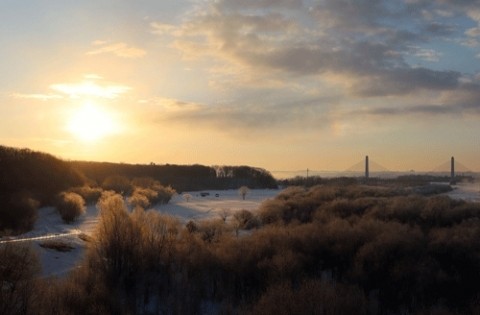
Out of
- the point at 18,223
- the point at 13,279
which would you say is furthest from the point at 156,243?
the point at 18,223

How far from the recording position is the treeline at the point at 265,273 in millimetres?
13086

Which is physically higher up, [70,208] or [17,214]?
[70,208]

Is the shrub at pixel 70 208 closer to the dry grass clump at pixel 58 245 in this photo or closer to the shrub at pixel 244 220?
the shrub at pixel 244 220

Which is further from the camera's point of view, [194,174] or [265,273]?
[194,174]

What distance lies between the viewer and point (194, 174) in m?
111

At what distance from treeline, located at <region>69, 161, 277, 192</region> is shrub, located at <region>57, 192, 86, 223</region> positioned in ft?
166

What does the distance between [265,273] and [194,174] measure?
313ft

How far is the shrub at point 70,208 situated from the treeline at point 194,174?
1989 inches

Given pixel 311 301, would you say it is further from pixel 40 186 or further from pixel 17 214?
pixel 40 186

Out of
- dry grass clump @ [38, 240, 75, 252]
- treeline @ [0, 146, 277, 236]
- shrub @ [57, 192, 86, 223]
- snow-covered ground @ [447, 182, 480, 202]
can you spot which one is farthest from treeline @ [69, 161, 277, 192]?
dry grass clump @ [38, 240, 75, 252]

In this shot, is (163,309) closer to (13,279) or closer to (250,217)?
(13,279)

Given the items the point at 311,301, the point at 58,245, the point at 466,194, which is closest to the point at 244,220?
the point at 58,245

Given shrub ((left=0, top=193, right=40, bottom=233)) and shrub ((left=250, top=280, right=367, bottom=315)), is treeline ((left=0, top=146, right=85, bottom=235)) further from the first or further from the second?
shrub ((left=250, top=280, right=367, bottom=315))

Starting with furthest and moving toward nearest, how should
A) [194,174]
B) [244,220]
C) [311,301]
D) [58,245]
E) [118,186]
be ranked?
[194,174]
[118,186]
[244,220]
[58,245]
[311,301]
